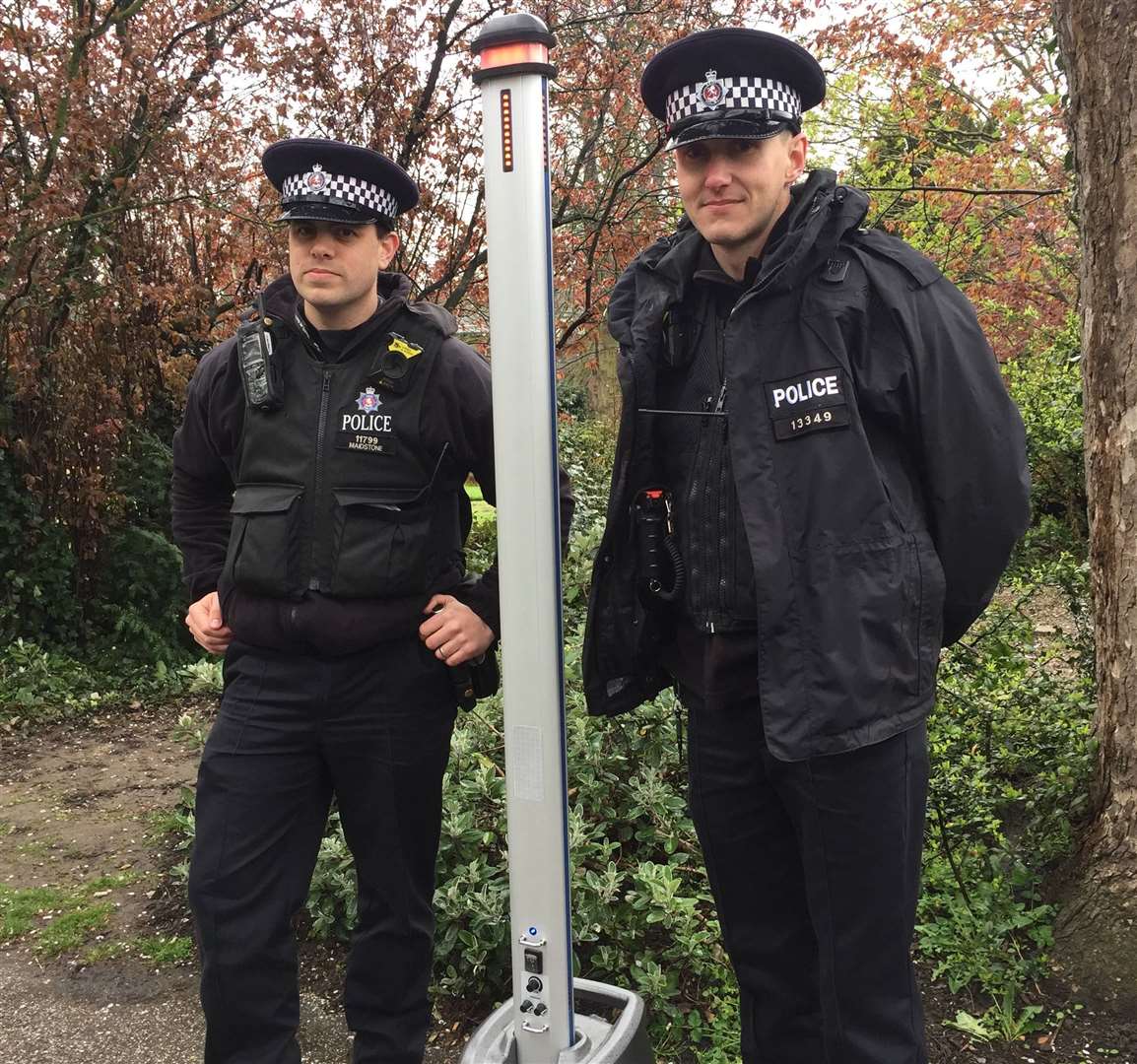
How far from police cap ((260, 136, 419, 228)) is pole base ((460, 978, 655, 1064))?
1.81 metres

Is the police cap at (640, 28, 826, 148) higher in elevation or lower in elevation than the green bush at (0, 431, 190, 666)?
higher

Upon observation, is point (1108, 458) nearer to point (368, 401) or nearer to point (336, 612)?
point (368, 401)

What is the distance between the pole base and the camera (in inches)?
77.9

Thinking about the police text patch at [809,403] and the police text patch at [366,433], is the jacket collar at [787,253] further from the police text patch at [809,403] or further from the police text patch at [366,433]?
the police text patch at [366,433]

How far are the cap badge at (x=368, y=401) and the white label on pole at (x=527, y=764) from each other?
904mm

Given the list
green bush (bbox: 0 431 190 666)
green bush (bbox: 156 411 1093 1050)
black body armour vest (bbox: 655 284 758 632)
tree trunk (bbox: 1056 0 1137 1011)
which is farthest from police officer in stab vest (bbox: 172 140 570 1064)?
green bush (bbox: 0 431 190 666)

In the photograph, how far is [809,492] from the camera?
1.84 m

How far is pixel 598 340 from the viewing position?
26.5 ft

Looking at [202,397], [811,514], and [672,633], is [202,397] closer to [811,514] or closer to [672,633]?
[672,633]

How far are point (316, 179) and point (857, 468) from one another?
4.80ft

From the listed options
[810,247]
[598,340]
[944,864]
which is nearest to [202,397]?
[810,247]

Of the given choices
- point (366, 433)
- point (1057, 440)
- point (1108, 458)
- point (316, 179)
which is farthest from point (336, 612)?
point (1057, 440)

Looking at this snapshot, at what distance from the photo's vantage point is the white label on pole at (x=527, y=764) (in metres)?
1.89

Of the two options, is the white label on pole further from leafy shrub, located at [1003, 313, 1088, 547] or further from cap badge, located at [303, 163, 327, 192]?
leafy shrub, located at [1003, 313, 1088, 547]
